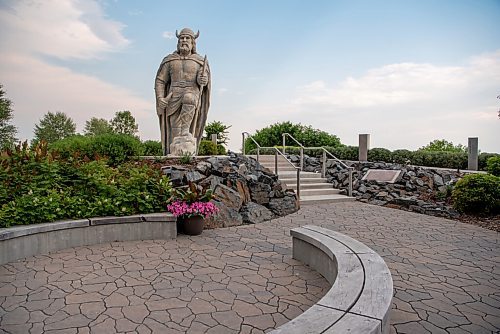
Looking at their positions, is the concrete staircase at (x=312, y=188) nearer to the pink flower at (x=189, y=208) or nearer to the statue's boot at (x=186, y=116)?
the statue's boot at (x=186, y=116)

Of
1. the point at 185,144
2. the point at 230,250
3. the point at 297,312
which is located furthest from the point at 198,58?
the point at 297,312

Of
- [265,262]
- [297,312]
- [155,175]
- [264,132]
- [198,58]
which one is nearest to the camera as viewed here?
[297,312]

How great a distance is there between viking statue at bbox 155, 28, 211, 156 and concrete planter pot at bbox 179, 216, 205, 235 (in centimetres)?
389

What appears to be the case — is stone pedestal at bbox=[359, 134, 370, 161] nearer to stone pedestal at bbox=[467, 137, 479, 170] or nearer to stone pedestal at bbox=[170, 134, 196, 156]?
stone pedestal at bbox=[467, 137, 479, 170]

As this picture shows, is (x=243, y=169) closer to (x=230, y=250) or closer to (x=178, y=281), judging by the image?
(x=230, y=250)

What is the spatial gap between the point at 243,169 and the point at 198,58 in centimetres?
310

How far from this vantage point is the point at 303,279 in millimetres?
3777

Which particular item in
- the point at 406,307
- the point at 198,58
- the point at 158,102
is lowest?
the point at 406,307

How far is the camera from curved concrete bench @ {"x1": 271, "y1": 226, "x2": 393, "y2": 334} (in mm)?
2055

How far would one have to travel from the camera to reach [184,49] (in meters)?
9.21

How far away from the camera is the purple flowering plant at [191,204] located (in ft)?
17.8

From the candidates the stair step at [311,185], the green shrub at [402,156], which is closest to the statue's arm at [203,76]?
the stair step at [311,185]

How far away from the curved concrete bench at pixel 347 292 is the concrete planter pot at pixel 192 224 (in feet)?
6.81

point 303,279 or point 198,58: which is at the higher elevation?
point 198,58
